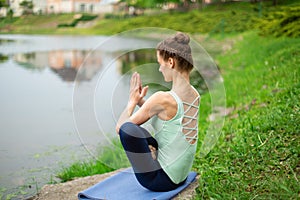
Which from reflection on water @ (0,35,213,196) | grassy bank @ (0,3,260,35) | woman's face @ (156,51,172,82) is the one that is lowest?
grassy bank @ (0,3,260,35)

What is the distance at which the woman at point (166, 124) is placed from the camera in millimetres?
2828

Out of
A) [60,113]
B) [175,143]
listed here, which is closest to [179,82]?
[175,143]

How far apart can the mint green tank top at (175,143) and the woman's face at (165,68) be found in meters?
0.11

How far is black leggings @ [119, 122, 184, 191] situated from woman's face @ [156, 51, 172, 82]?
346mm

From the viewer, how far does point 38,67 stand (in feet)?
38.8

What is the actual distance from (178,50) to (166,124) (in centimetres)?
44

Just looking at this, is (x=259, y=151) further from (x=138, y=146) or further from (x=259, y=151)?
(x=138, y=146)

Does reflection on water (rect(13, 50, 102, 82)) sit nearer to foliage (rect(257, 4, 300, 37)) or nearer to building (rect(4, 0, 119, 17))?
foliage (rect(257, 4, 300, 37))

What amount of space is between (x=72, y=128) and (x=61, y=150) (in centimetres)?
91

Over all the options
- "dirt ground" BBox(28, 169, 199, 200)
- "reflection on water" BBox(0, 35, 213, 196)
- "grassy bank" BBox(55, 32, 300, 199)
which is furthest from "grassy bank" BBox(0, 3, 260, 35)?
"dirt ground" BBox(28, 169, 199, 200)

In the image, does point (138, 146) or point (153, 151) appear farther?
point (153, 151)

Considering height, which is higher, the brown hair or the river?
the brown hair

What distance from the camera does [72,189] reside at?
3.42 meters

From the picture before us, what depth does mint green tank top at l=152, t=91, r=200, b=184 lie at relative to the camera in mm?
2883
